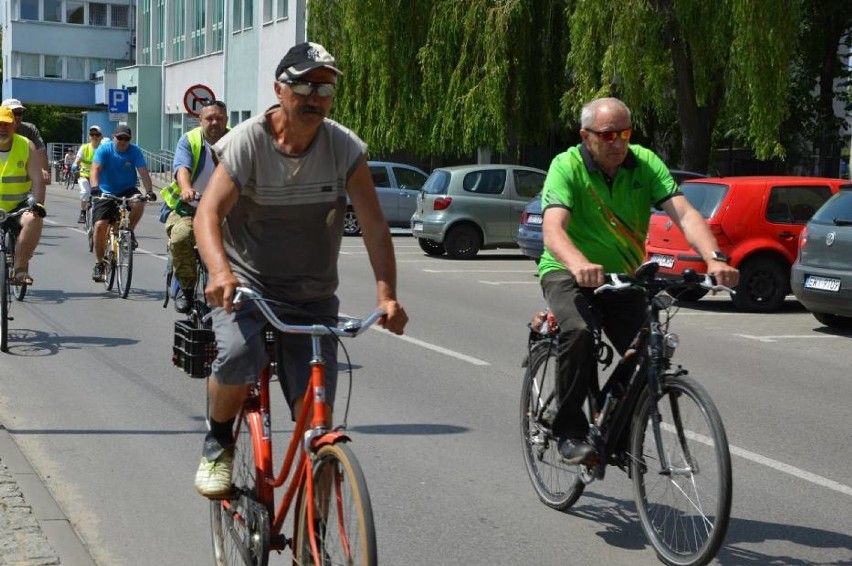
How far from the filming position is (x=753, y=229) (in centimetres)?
1592

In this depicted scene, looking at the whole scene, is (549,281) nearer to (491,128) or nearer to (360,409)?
(360,409)

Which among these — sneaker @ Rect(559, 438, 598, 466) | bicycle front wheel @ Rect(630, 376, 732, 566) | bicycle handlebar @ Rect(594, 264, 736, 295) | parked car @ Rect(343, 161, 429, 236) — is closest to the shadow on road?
bicycle front wheel @ Rect(630, 376, 732, 566)

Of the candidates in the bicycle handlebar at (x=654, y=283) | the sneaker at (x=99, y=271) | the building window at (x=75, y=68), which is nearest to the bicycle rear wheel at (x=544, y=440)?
the bicycle handlebar at (x=654, y=283)

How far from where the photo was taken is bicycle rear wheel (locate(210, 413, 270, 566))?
4547mm

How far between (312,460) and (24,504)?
2.39 meters

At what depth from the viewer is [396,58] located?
30.5m

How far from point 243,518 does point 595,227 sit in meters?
2.07

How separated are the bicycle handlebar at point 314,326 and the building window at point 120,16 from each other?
79.3m

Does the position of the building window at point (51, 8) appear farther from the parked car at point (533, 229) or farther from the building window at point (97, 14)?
the parked car at point (533, 229)

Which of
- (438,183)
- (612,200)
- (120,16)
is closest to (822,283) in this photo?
(612,200)

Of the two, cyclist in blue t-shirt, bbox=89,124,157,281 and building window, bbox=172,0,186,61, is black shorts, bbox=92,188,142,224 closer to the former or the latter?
cyclist in blue t-shirt, bbox=89,124,157,281

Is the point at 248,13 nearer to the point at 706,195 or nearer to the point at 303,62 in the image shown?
the point at 706,195

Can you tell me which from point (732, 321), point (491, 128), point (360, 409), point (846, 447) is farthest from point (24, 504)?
point (491, 128)

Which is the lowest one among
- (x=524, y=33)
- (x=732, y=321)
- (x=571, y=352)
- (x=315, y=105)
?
(x=732, y=321)
